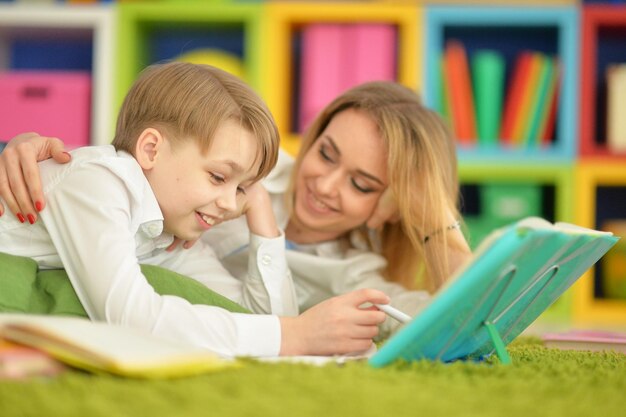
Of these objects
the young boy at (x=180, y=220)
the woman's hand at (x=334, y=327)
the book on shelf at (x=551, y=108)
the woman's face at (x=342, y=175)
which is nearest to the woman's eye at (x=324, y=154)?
the woman's face at (x=342, y=175)

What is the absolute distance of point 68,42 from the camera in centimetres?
325

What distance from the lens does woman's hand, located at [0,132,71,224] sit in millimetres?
1117

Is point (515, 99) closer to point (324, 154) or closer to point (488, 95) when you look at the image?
point (488, 95)

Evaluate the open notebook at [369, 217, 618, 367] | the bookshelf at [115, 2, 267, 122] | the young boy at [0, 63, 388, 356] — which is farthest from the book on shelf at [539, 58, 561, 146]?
the open notebook at [369, 217, 618, 367]

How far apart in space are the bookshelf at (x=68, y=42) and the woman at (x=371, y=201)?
4.06 ft

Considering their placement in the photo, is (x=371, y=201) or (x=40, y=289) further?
(x=371, y=201)

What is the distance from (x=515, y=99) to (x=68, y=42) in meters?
1.69

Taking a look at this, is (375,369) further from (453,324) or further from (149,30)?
(149,30)

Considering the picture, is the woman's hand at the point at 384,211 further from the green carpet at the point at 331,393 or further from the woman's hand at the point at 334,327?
the green carpet at the point at 331,393

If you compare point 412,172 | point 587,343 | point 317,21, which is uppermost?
point 317,21

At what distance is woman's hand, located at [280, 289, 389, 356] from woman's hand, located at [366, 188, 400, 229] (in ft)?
1.77

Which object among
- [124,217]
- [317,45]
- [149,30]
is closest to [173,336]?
[124,217]

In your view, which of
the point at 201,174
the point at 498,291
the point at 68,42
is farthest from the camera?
the point at 68,42

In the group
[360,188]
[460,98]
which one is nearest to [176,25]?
[460,98]
